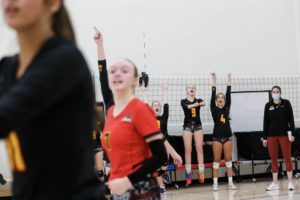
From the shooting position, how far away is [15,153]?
48.8 inches

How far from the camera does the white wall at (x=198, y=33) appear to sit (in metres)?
10.7

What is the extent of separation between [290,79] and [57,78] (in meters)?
11.6

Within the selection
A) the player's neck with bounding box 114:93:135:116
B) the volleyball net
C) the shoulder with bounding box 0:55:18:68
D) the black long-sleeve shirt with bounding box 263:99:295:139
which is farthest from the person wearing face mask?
the shoulder with bounding box 0:55:18:68

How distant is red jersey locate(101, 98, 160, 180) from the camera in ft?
8.22

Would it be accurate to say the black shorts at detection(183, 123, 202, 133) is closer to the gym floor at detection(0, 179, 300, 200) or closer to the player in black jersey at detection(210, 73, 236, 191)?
the player in black jersey at detection(210, 73, 236, 191)

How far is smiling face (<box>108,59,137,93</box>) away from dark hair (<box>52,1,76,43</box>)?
1.37 m

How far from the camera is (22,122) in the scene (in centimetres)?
117

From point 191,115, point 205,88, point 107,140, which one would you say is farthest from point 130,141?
point 205,88

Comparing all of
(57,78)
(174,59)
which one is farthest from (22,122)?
(174,59)

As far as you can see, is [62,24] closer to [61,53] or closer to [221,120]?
[61,53]

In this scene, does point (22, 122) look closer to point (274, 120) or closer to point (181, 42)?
point (274, 120)

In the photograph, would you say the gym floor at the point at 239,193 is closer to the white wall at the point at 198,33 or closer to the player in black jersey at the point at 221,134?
the player in black jersey at the point at 221,134

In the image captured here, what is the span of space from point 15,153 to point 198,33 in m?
10.6

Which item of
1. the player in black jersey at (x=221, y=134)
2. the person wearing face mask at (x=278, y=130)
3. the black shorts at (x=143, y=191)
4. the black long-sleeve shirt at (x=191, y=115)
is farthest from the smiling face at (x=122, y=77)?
the black long-sleeve shirt at (x=191, y=115)
